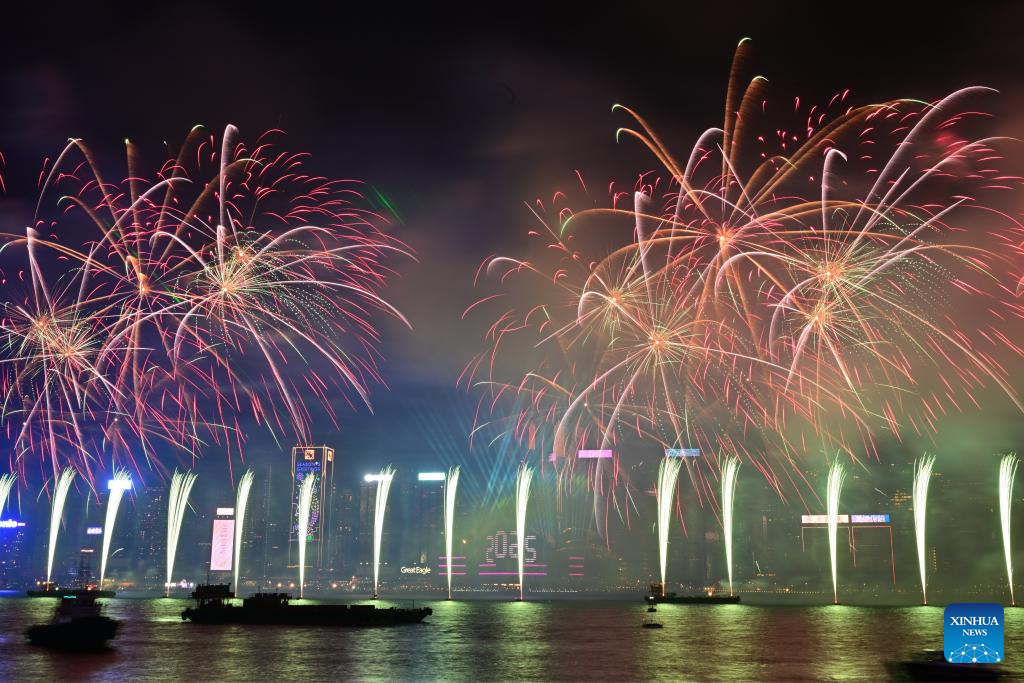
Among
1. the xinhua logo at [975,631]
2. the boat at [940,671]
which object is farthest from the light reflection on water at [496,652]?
the xinhua logo at [975,631]

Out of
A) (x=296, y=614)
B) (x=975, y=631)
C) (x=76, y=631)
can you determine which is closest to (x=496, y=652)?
(x=76, y=631)

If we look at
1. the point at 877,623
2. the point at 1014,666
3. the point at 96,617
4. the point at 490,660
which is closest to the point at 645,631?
the point at 877,623

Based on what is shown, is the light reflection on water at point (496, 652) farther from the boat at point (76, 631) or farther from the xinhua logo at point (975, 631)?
the xinhua logo at point (975, 631)

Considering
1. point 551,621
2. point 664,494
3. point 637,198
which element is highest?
point 637,198

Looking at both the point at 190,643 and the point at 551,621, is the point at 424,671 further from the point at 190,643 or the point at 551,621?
the point at 551,621

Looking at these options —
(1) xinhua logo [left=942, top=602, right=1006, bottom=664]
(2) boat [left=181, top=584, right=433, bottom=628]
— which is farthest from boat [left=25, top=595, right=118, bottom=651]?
(1) xinhua logo [left=942, top=602, right=1006, bottom=664]

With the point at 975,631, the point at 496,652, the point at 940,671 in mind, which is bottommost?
the point at 496,652

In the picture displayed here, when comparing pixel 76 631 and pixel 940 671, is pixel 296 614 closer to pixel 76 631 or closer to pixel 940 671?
pixel 76 631
